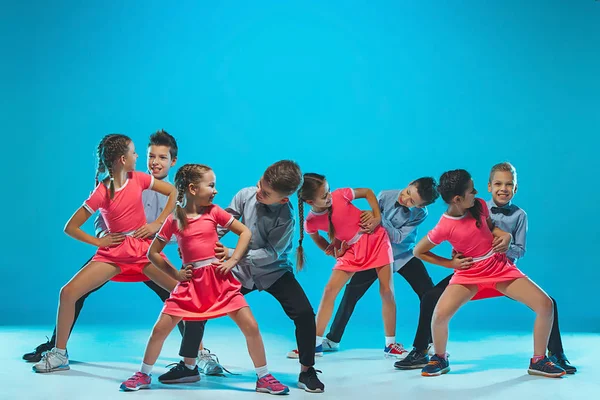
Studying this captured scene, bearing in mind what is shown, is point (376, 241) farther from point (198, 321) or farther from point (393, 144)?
point (393, 144)

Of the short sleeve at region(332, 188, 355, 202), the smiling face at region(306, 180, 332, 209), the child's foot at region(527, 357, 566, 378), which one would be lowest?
the child's foot at region(527, 357, 566, 378)

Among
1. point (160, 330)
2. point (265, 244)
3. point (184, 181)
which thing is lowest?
point (160, 330)

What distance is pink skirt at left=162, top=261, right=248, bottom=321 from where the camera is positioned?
164 inches

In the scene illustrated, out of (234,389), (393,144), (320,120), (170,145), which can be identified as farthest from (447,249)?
(234,389)

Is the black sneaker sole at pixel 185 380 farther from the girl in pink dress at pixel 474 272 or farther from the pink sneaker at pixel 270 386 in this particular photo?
the girl in pink dress at pixel 474 272

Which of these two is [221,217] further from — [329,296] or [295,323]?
[329,296]

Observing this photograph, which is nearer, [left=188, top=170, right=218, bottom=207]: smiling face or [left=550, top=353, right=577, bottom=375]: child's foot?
[left=188, top=170, right=218, bottom=207]: smiling face

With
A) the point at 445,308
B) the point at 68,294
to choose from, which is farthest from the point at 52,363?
the point at 445,308

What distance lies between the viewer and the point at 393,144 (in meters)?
7.76

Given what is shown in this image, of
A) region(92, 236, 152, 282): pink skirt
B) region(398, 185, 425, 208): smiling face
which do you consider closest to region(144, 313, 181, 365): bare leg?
region(92, 236, 152, 282): pink skirt

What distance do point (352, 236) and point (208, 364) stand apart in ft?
4.73

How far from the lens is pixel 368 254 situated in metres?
5.55

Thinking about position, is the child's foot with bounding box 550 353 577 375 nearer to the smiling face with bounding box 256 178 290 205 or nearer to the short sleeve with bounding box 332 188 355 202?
the short sleeve with bounding box 332 188 355 202

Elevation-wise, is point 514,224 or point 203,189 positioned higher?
point 203,189
